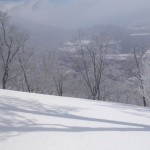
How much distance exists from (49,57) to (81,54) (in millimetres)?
7082

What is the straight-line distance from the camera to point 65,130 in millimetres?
4336

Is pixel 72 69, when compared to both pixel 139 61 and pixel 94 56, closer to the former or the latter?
pixel 94 56

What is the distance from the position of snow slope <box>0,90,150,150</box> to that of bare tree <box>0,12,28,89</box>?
2203 centimetres

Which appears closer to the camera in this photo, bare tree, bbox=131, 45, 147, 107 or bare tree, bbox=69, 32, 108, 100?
bare tree, bbox=131, 45, 147, 107

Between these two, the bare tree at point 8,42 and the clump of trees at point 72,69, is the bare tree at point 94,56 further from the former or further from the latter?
the bare tree at point 8,42

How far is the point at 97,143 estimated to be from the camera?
13.1 ft

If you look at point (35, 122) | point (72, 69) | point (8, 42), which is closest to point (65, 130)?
point (35, 122)

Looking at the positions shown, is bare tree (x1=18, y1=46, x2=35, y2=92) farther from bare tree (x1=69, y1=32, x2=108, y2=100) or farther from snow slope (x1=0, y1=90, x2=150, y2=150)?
snow slope (x1=0, y1=90, x2=150, y2=150)

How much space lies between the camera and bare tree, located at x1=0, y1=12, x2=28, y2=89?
27031mm

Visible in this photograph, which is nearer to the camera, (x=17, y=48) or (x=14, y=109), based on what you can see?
(x=14, y=109)

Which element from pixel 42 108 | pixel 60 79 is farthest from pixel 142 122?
pixel 60 79

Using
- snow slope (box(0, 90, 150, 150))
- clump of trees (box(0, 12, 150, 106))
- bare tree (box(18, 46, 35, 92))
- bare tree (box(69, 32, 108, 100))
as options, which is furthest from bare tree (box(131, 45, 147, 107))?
A: snow slope (box(0, 90, 150, 150))

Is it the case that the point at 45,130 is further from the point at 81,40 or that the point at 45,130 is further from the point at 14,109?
the point at 81,40

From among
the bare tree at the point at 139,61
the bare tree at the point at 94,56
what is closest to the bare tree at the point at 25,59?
the bare tree at the point at 94,56
